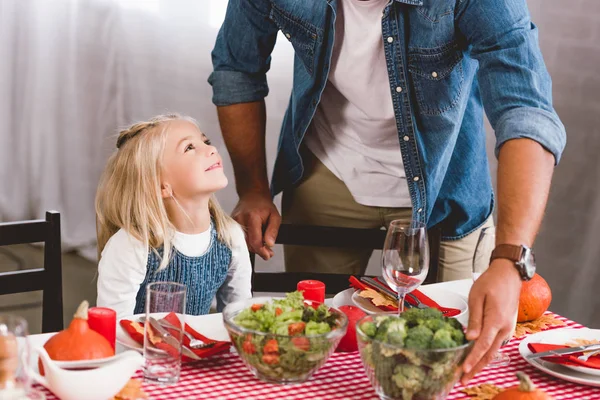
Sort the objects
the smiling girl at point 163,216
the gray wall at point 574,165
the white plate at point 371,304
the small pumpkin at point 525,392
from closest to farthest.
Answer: the small pumpkin at point 525,392 < the white plate at point 371,304 < the smiling girl at point 163,216 < the gray wall at point 574,165

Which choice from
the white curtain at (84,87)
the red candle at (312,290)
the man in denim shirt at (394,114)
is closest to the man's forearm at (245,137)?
the man in denim shirt at (394,114)

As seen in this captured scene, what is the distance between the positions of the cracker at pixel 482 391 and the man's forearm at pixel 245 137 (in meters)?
0.97

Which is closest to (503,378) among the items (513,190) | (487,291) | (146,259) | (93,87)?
(487,291)

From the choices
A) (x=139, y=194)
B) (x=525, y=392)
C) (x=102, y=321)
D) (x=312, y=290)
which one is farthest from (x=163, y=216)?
(x=525, y=392)

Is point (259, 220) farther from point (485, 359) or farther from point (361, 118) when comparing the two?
point (485, 359)

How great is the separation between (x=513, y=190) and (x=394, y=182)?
0.66m

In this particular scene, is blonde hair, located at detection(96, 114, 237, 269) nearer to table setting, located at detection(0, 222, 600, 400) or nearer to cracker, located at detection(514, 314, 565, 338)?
table setting, located at detection(0, 222, 600, 400)

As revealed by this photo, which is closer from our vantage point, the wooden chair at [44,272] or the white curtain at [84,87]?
the wooden chair at [44,272]

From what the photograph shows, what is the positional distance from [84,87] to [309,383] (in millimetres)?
2813

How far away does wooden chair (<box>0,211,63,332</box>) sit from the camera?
1.59 meters

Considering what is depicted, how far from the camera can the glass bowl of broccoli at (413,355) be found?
3.47 feet

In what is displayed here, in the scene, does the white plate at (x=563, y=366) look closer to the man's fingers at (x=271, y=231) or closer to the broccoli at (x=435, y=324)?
the broccoli at (x=435, y=324)

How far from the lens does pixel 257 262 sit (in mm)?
3631

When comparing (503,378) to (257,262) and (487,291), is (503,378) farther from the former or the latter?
(257,262)
